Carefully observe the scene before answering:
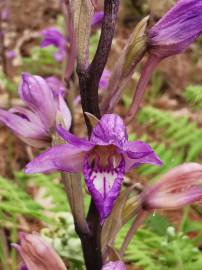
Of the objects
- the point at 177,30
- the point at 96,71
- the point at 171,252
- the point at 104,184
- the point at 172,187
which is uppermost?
the point at 177,30

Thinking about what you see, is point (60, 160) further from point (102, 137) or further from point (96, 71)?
point (96, 71)

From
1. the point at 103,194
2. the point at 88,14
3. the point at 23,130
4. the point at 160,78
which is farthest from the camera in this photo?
the point at 160,78

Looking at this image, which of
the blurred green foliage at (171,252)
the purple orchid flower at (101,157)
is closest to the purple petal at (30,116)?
the purple orchid flower at (101,157)

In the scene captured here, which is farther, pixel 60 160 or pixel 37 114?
pixel 37 114

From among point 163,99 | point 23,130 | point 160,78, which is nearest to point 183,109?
point 163,99

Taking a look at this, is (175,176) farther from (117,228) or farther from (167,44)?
(167,44)

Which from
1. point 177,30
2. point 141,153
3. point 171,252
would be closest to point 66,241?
point 171,252

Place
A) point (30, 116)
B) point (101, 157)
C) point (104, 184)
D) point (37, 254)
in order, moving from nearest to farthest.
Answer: point (104, 184), point (101, 157), point (37, 254), point (30, 116)
